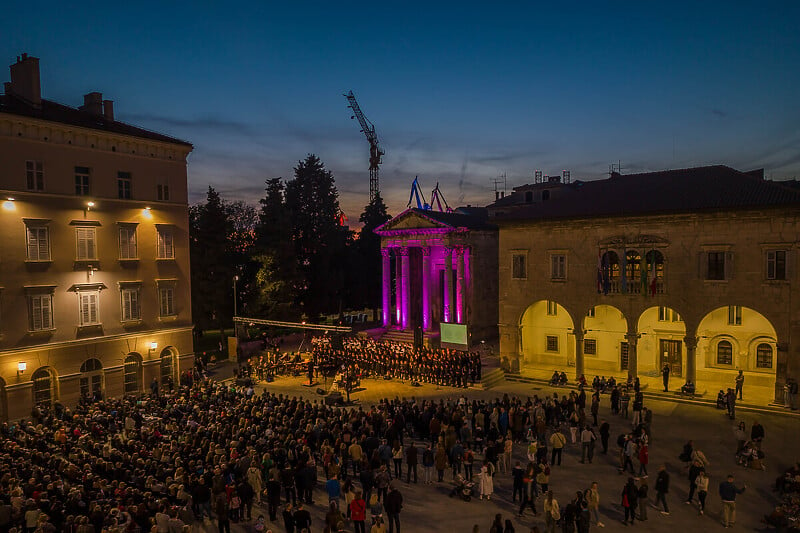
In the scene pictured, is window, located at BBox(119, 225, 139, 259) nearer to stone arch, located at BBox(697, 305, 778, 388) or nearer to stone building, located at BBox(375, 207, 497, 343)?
stone building, located at BBox(375, 207, 497, 343)

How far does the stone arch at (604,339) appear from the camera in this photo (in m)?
34.0

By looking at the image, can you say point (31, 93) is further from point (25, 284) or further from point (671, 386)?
point (671, 386)

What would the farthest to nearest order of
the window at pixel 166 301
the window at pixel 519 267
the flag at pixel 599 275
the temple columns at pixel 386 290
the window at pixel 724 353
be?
the temple columns at pixel 386 290, the window at pixel 519 267, the window at pixel 166 301, the flag at pixel 599 275, the window at pixel 724 353

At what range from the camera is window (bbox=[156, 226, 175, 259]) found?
1265 inches

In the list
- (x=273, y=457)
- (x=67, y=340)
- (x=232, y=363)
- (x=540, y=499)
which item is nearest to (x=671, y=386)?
(x=540, y=499)

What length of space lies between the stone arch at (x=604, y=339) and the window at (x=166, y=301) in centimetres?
2565

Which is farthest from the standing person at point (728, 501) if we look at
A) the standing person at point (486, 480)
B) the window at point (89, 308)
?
the window at point (89, 308)

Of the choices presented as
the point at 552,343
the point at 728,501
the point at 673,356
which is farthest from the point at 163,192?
the point at 673,356

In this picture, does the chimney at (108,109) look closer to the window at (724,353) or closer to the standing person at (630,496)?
the standing person at (630,496)

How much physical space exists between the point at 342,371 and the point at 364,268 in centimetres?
2580

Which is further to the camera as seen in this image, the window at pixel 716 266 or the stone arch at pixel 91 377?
the stone arch at pixel 91 377

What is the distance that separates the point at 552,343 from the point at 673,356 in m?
7.46

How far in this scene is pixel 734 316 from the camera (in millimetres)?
30281

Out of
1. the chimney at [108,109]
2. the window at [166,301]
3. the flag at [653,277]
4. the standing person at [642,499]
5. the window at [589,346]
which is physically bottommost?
the standing person at [642,499]
